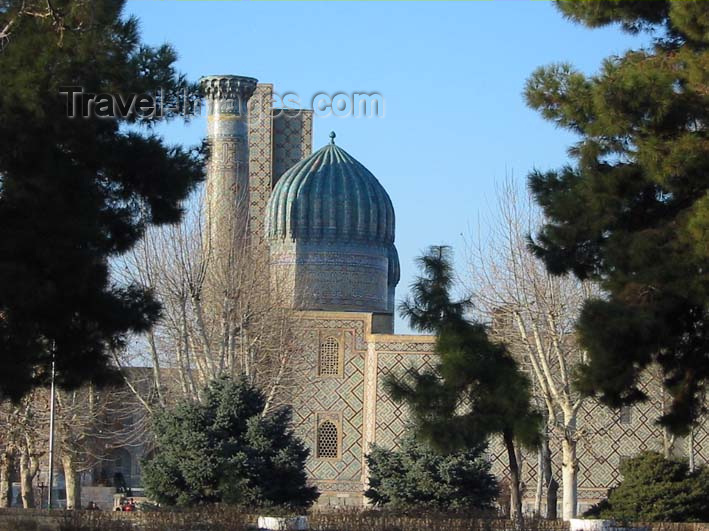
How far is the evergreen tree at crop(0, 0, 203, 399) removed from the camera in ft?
42.1

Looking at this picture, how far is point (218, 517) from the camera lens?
1578 cm

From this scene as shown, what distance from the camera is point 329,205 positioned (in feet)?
129

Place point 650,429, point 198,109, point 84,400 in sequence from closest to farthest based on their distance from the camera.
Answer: point 198,109, point 84,400, point 650,429

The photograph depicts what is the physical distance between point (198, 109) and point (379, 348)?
1896cm

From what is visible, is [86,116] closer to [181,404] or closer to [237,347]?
[181,404]

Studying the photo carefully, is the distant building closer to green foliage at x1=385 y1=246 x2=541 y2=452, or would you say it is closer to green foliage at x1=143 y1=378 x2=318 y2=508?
green foliage at x1=143 y1=378 x2=318 y2=508

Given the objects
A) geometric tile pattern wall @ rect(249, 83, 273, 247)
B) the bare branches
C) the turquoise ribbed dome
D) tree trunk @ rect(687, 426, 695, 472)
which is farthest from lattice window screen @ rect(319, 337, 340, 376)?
the bare branches

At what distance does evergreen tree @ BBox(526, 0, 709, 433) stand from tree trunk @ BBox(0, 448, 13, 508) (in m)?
14.3

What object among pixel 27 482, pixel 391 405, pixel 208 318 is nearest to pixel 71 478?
pixel 27 482

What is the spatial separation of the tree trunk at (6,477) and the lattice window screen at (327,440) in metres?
7.48

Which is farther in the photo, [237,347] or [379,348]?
[379,348]

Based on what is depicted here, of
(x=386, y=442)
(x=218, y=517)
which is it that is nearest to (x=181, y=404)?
(x=218, y=517)

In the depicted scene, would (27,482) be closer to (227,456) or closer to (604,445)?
(227,456)

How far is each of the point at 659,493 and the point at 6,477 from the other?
1315 cm
